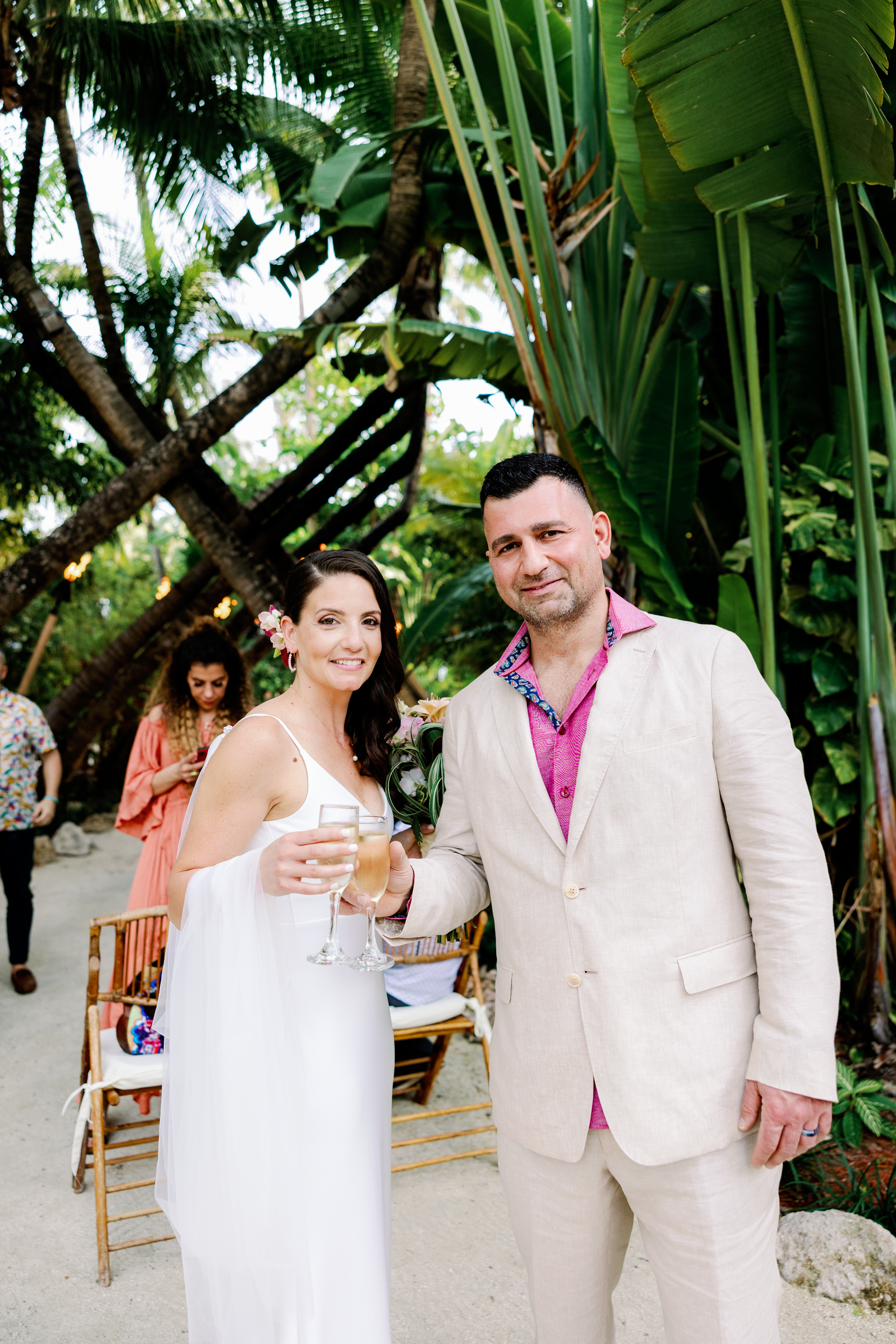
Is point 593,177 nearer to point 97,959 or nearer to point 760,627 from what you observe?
point 760,627

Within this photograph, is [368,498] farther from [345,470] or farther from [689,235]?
[689,235]

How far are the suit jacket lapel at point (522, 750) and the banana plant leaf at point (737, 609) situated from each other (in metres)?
2.39

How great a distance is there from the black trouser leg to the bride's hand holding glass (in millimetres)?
4907

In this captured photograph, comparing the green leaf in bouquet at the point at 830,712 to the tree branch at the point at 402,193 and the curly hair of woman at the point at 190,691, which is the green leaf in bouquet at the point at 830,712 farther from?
the tree branch at the point at 402,193

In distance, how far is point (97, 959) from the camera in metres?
3.71

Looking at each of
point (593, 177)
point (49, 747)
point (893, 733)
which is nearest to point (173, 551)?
point (49, 747)

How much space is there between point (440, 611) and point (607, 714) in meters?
5.13

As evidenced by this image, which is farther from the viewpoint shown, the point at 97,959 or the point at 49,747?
the point at 49,747

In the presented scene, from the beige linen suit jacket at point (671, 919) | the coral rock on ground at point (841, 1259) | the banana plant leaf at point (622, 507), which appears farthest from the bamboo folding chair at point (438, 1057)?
the banana plant leaf at point (622, 507)

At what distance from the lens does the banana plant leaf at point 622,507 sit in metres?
3.71

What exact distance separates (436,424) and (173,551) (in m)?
9.52

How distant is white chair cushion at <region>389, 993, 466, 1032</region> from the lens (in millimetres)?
3801

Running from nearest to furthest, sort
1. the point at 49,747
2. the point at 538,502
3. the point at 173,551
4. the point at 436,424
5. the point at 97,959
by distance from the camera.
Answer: the point at 538,502, the point at 97,959, the point at 49,747, the point at 436,424, the point at 173,551

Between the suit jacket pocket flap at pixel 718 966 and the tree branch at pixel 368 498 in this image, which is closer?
the suit jacket pocket flap at pixel 718 966
